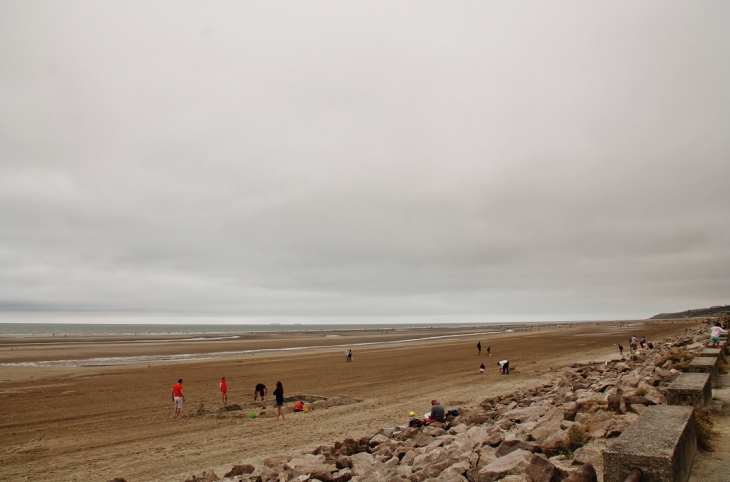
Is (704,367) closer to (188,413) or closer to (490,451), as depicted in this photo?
(490,451)

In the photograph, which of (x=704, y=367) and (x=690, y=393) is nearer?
(x=690, y=393)

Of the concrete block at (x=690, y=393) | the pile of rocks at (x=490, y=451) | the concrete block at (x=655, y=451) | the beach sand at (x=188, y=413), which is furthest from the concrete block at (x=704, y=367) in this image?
the beach sand at (x=188, y=413)

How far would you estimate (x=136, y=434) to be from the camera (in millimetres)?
15719

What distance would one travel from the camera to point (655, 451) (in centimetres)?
443

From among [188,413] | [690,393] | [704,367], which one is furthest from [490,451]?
[188,413]

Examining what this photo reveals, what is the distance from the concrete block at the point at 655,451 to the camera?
14.1 feet

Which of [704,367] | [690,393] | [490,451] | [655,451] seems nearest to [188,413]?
[490,451]

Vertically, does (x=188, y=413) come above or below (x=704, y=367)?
below

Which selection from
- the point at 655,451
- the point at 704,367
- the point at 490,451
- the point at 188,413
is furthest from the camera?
the point at 188,413

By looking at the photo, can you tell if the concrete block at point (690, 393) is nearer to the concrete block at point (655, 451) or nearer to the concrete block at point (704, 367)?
the concrete block at point (704, 367)

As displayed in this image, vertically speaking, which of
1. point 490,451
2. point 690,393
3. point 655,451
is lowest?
point 490,451

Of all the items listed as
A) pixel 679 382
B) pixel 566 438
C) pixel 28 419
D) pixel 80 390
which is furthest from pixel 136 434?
pixel 679 382

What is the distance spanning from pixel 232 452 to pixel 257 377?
16978 mm

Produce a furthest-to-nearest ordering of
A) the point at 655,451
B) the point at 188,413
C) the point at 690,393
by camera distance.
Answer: the point at 188,413 < the point at 690,393 < the point at 655,451
